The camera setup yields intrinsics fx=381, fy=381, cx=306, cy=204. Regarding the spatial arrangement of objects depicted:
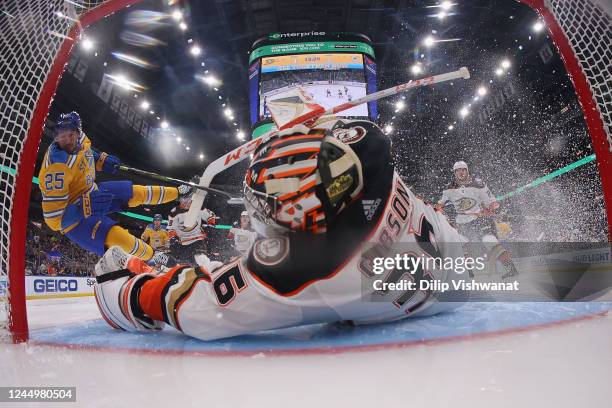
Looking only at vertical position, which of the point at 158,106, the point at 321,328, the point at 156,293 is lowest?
the point at 321,328

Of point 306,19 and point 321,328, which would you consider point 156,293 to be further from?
point 306,19

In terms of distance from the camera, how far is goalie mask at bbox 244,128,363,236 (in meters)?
0.81

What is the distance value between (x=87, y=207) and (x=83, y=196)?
0.06m

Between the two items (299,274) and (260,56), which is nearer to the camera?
(299,274)

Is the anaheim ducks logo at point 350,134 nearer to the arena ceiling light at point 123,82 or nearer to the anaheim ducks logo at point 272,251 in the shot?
the anaheim ducks logo at point 272,251

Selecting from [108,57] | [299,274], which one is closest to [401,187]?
[299,274]

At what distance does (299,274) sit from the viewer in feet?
3.00

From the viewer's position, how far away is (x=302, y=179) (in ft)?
2.64

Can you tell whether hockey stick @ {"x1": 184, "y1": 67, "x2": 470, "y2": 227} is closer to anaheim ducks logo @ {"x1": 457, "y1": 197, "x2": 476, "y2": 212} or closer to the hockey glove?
the hockey glove

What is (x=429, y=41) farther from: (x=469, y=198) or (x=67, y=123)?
(x=67, y=123)

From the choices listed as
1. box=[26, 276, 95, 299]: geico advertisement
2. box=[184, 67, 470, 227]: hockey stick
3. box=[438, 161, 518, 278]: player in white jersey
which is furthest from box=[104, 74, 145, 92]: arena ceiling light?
box=[184, 67, 470, 227]: hockey stick

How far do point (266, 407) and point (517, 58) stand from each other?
8.44 meters

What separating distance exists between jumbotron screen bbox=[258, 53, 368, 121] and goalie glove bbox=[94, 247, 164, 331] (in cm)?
406

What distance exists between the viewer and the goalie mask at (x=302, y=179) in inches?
31.7
